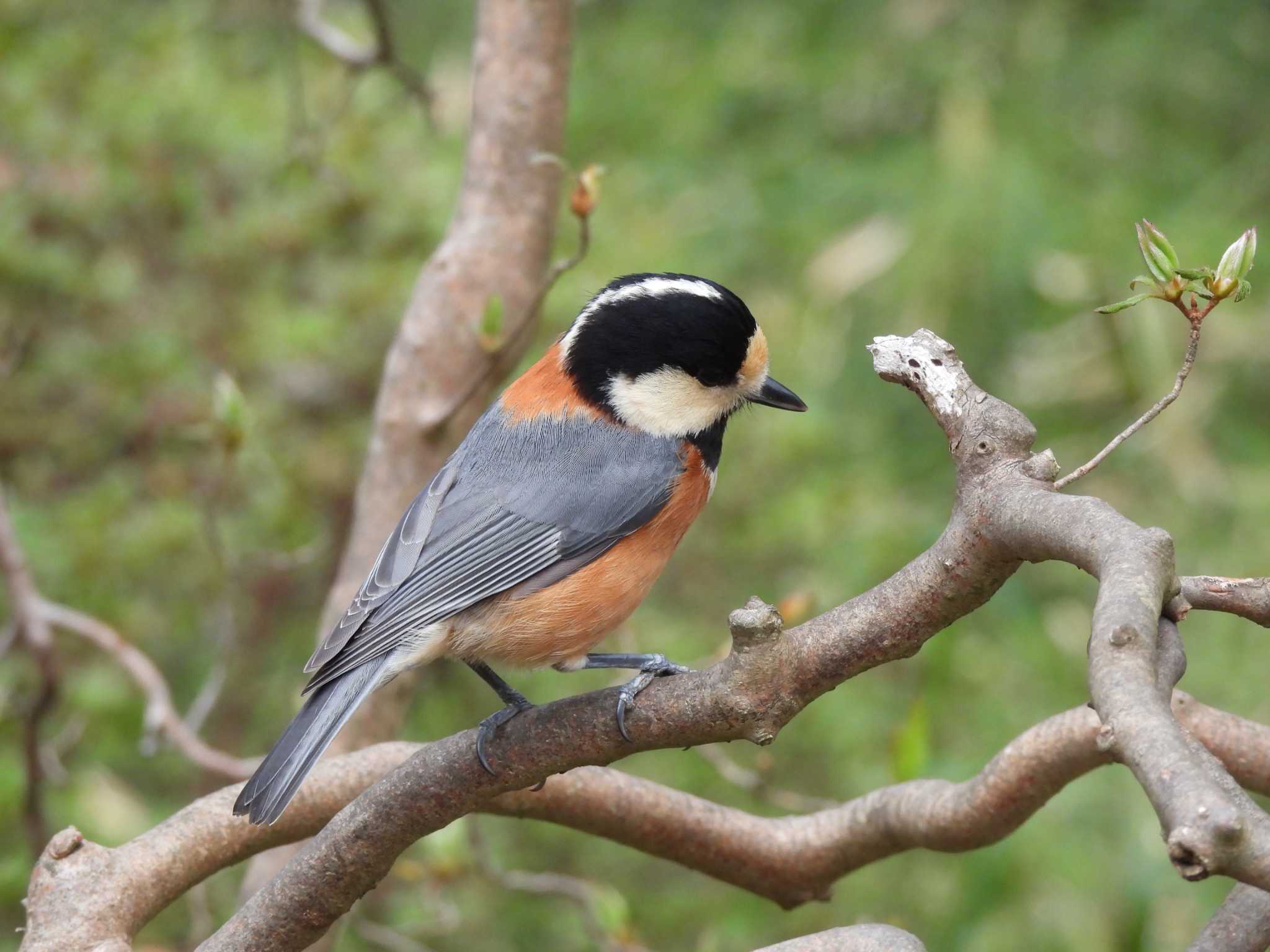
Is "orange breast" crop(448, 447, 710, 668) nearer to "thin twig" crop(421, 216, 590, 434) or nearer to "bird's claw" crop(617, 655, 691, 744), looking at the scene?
"bird's claw" crop(617, 655, 691, 744)

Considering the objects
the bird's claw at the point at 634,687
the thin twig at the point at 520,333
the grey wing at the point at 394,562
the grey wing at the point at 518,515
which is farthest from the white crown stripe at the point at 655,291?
the bird's claw at the point at 634,687

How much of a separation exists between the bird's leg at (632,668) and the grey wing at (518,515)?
22cm

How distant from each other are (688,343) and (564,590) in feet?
2.08

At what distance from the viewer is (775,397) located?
3.23m

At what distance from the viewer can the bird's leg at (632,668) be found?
85.0 inches

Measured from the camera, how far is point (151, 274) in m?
4.27

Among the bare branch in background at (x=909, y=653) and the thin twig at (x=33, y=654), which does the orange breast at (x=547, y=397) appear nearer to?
the bare branch in background at (x=909, y=653)

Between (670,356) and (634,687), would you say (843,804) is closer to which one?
(634,687)

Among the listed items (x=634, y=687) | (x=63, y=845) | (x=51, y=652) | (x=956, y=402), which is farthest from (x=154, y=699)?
(x=956, y=402)

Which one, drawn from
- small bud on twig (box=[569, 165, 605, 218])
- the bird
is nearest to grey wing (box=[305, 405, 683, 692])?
the bird

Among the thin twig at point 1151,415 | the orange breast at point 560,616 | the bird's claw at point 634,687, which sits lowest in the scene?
the orange breast at point 560,616

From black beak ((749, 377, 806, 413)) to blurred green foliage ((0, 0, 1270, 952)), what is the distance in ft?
1.72

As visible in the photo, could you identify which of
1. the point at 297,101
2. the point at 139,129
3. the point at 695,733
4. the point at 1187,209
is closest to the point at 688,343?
the point at 695,733

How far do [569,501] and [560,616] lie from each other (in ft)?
0.94
